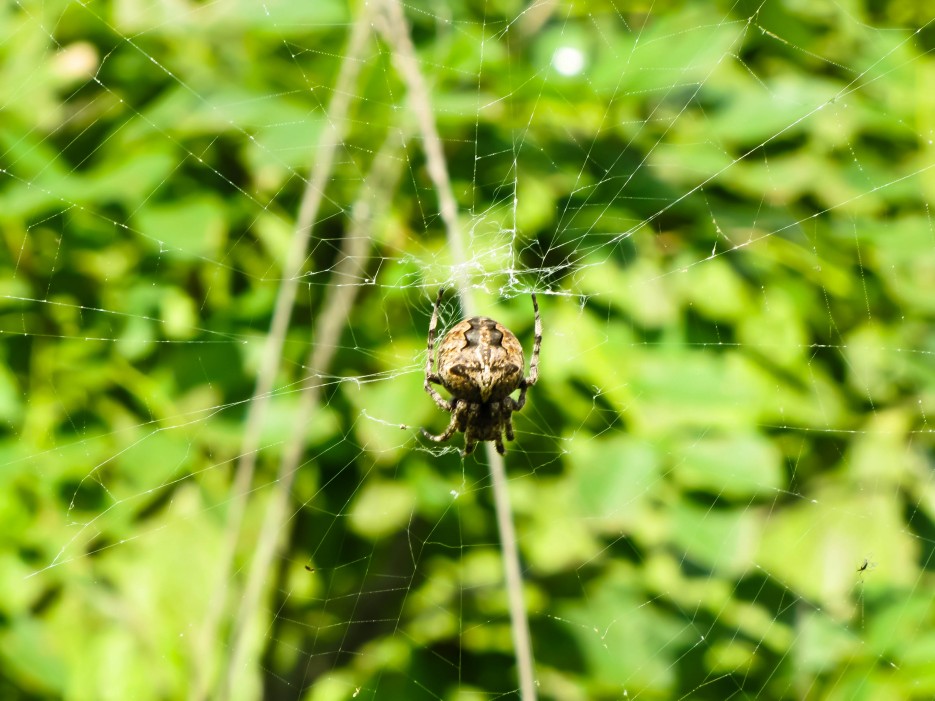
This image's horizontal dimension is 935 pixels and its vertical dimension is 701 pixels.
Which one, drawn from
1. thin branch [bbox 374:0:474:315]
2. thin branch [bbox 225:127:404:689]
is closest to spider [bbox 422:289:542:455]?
thin branch [bbox 225:127:404:689]

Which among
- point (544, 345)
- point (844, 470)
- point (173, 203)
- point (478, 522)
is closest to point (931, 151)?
point (844, 470)

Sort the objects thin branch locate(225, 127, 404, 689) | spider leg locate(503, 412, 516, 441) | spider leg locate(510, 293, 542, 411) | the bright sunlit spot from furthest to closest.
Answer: spider leg locate(503, 412, 516, 441) → spider leg locate(510, 293, 542, 411) → the bright sunlit spot → thin branch locate(225, 127, 404, 689)

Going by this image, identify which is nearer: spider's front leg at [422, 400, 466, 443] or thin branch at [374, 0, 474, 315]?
thin branch at [374, 0, 474, 315]

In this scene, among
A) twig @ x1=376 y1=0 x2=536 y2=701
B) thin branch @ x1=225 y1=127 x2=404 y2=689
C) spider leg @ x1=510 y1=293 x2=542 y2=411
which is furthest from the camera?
spider leg @ x1=510 y1=293 x2=542 y2=411

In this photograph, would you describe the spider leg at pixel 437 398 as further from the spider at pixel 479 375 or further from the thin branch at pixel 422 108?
the thin branch at pixel 422 108

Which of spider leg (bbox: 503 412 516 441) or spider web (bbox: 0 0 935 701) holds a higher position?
spider web (bbox: 0 0 935 701)

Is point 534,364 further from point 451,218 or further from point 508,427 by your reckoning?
point 451,218

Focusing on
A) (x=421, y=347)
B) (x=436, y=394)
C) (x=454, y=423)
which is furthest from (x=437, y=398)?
(x=454, y=423)

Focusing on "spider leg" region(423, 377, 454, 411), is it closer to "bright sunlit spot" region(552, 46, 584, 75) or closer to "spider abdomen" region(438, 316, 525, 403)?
"spider abdomen" region(438, 316, 525, 403)
